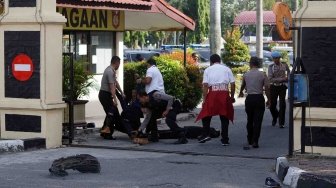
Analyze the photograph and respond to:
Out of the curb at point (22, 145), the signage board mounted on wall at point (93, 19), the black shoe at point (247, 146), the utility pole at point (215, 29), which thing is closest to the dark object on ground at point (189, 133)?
the black shoe at point (247, 146)

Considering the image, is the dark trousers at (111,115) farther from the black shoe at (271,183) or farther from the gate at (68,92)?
the black shoe at (271,183)

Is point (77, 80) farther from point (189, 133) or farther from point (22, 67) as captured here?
point (189, 133)

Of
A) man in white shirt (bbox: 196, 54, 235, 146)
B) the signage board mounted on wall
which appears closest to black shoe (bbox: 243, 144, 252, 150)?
man in white shirt (bbox: 196, 54, 235, 146)

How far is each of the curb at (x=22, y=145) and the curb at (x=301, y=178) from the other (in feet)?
15.9

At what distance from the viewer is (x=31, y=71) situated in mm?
14070

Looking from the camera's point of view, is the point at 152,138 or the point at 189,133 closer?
the point at 152,138

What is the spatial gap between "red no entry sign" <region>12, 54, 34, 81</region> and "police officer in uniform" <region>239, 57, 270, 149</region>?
4.05 m

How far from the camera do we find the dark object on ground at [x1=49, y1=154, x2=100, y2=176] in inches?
428

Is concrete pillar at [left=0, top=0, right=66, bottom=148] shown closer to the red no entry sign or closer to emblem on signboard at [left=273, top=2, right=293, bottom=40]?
the red no entry sign

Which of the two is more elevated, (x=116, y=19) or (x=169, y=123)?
(x=116, y=19)

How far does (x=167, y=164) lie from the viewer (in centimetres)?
1230

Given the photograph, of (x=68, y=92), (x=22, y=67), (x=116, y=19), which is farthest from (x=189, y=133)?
(x=116, y=19)

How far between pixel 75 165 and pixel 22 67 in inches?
149

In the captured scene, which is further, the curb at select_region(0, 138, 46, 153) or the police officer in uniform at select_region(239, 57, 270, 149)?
the police officer in uniform at select_region(239, 57, 270, 149)
